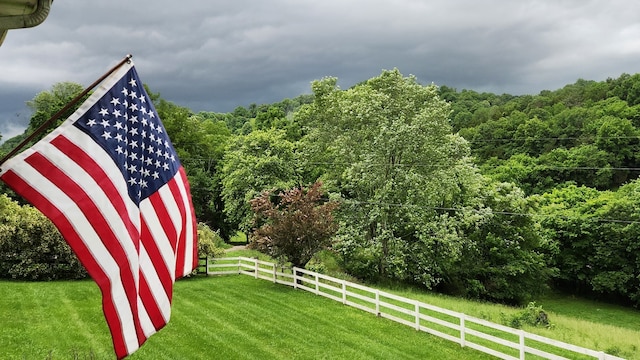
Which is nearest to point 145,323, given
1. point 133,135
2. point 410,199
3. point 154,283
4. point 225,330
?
point 154,283

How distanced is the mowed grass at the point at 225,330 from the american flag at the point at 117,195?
17.7 feet

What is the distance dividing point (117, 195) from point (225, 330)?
10.5 m

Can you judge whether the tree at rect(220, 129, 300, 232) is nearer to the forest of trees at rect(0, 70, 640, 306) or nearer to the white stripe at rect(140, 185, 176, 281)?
the forest of trees at rect(0, 70, 640, 306)

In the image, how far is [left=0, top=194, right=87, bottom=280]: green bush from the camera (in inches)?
907

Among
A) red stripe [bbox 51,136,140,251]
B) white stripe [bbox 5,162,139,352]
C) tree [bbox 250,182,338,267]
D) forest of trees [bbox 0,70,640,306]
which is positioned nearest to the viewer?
white stripe [bbox 5,162,139,352]

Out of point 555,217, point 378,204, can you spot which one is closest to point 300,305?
point 378,204

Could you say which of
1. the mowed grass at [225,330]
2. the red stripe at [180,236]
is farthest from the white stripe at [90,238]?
the mowed grass at [225,330]

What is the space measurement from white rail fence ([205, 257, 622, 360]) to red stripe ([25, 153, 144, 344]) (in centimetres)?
867

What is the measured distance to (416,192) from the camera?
2641 centimetres

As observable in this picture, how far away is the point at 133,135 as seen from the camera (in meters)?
5.44

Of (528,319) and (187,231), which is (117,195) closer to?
(187,231)

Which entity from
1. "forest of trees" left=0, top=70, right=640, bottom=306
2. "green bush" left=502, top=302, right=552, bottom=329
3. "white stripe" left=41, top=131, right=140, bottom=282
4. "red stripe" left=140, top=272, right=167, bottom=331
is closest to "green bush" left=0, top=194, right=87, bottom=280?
"forest of trees" left=0, top=70, right=640, bottom=306

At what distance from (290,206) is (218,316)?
21.4ft

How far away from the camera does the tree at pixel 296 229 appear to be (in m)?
21.1
